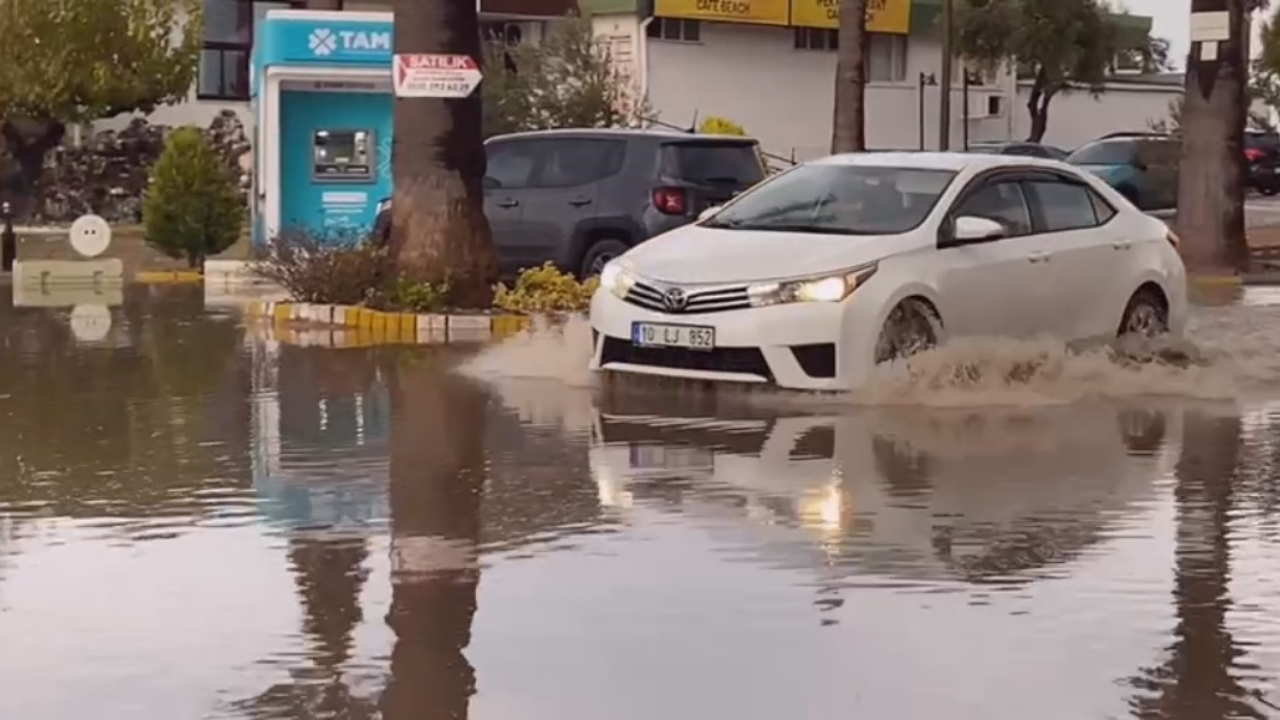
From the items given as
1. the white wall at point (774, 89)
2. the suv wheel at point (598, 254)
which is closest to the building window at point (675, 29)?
the white wall at point (774, 89)

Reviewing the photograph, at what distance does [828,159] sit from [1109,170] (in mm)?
26015

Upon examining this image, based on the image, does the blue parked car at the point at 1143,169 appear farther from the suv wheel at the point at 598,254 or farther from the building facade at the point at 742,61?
the suv wheel at the point at 598,254

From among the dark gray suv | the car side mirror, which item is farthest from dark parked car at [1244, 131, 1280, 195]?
the car side mirror

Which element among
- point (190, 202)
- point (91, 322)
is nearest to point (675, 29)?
point (190, 202)

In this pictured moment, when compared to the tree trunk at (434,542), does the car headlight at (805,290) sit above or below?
above

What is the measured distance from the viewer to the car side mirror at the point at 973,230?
42.5 ft

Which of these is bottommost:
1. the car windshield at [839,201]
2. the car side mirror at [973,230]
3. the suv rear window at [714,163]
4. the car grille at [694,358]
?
the car grille at [694,358]

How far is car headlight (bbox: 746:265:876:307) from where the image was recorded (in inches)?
480

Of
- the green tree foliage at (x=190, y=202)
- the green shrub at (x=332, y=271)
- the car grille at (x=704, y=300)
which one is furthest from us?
the green tree foliage at (x=190, y=202)

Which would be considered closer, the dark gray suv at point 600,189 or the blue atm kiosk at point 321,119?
the dark gray suv at point 600,189

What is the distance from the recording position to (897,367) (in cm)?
1247

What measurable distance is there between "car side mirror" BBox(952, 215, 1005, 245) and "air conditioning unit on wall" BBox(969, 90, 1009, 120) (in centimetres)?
4864

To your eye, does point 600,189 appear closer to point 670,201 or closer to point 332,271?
point 670,201

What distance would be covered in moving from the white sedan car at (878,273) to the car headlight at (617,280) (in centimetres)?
1
